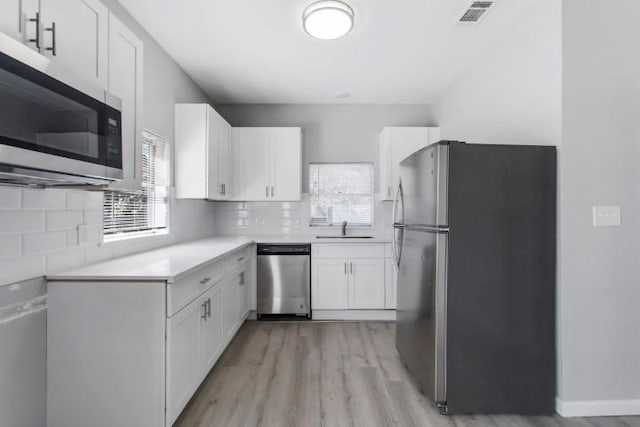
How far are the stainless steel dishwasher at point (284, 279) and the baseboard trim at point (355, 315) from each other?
0.55 feet

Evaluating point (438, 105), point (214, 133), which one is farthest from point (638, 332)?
point (214, 133)

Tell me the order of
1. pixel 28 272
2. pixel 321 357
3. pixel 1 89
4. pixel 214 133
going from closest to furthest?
pixel 1 89 < pixel 28 272 < pixel 321 357 < pixel 214 133

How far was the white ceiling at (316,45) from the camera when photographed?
7.68 feet

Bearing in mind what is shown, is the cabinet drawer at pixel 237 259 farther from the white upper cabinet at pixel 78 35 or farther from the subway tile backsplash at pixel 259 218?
the white upper cabinet at pixel 78 35

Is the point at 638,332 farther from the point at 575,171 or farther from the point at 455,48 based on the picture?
the point at 455,48

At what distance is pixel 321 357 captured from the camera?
2.87m

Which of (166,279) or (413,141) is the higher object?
(413,141)

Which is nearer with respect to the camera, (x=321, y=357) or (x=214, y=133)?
(x=321, y=357)

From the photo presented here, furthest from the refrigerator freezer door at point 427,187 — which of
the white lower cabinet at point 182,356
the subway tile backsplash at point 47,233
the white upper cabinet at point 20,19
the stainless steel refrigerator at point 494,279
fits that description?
the subway tile backsplash at point 47,233

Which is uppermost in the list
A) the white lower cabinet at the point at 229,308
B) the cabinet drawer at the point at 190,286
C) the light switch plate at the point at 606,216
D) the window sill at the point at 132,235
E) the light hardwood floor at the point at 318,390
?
the light switch plate at the point at 606,216

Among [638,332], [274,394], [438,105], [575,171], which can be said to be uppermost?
[438,105]

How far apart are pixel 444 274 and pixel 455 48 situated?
201cm

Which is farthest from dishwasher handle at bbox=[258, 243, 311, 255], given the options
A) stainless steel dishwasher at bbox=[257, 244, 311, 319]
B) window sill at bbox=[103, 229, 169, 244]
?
window sill at bbox=[103, 229, 169, 244]

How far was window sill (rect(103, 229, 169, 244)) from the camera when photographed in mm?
2264
